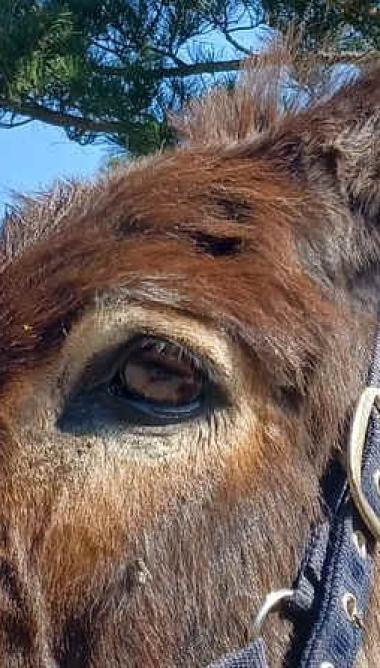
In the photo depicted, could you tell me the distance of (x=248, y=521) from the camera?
2.01 m

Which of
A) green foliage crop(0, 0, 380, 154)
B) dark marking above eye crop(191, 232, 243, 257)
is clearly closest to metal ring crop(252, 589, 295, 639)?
dark marking above eye crop(191, 232, 243, 257)

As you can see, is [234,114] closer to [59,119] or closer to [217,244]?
[217,244]

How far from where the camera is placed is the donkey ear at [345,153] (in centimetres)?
227

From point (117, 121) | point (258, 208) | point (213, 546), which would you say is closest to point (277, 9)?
point (117, 121)

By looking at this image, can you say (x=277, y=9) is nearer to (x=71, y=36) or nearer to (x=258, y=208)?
(x=71, y=36)

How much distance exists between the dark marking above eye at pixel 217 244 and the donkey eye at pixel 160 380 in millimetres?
218

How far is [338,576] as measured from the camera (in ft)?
6.64

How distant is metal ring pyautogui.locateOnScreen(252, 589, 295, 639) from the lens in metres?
1.99

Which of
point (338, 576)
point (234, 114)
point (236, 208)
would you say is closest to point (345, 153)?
point (236, 208)

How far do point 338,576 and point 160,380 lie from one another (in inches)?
17.1

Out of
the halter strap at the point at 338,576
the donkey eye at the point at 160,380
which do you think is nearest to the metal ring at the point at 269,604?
the halter strap at the point at 338,576

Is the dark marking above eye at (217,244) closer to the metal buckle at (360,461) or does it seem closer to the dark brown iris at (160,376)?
the dark brown iris at (160,376)

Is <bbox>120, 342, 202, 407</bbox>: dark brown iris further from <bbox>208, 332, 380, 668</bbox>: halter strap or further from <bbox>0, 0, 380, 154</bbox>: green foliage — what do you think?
<bbox>0, 0, 380, 154</bbox>: green foliage

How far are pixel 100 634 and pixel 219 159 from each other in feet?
2.99
